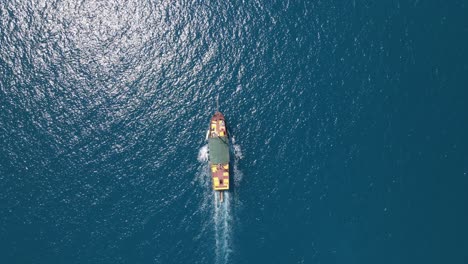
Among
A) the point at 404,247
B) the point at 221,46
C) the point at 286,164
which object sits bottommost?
the point at 404,247

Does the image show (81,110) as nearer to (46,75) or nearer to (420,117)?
(46,75)

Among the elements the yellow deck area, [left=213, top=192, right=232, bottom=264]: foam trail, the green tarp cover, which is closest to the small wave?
the green tarp cover

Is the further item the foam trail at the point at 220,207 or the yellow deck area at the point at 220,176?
the yellow deck area at the point at 220,176

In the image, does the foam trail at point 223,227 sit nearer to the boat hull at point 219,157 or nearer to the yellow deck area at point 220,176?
the yellow deck area at point 220,176

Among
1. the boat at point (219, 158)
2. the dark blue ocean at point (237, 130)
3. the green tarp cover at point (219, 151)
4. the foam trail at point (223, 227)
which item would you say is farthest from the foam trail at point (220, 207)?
the green tarp cover at point (219, 151)

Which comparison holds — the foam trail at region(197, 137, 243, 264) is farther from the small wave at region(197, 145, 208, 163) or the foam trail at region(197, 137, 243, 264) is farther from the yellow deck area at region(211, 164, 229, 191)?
the yellow deck area at region(211, 164, 229, 191)

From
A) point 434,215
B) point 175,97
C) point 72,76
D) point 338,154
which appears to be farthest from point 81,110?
point 434,215

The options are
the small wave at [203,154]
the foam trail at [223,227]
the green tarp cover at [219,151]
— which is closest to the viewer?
the foam trail at [223,227]

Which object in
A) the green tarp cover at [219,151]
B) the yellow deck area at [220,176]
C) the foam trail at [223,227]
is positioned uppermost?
the green tarp cover at [219,151]
